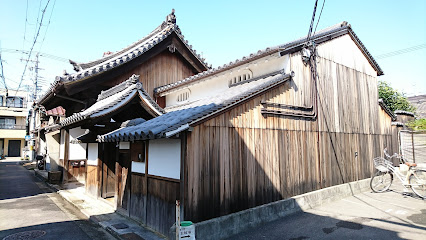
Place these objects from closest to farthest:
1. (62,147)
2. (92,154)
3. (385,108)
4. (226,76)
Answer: (226,76) < (92,154) < (385,108) < (62,147)

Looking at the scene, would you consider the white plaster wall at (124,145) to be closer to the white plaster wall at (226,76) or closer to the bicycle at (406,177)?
the white plaster wall at (226,76)

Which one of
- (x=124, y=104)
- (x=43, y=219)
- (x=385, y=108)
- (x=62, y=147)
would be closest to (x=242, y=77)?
(x=124, y=104)

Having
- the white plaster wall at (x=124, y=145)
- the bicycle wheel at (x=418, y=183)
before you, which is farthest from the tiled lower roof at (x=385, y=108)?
the white plaster wall at (x=124, y=145)

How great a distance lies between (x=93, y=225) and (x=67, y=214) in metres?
2.04

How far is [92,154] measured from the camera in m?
12.3

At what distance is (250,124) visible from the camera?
24.0 ft

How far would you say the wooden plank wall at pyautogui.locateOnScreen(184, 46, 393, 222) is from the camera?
20.3ft

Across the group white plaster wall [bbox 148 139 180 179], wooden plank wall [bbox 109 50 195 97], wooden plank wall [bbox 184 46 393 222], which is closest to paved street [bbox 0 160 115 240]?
white plaster wall [bbox 148 139 180 179]

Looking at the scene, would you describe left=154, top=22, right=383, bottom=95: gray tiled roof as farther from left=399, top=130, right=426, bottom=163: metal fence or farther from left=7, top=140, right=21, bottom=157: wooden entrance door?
left=7, top=140, right=21, bottom=157: wooden entrance door

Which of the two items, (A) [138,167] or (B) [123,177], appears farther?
(B) [123,177]

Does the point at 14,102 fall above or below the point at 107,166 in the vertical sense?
above

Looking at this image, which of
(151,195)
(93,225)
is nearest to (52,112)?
(93,225)

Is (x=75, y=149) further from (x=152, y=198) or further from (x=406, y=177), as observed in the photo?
(x=406, y=177)

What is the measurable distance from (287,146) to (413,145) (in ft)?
38.4
